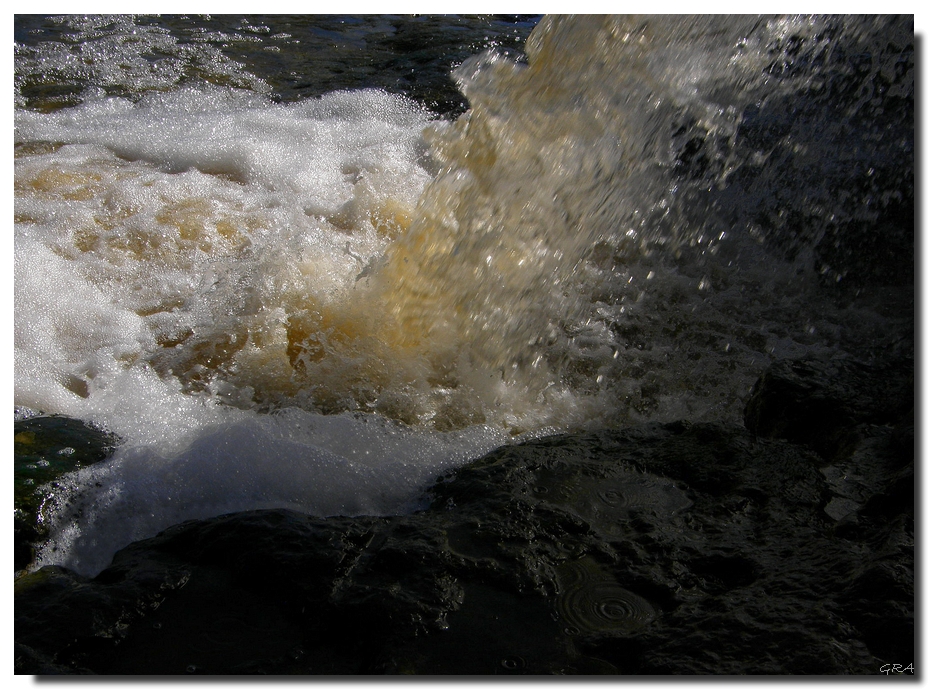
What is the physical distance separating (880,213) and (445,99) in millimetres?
3067

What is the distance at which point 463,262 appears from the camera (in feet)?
8.91

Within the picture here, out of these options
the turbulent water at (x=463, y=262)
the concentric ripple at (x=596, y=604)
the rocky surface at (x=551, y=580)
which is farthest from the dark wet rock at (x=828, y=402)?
the concentric ripple at (x=596, y=604)

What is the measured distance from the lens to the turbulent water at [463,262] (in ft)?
7.10

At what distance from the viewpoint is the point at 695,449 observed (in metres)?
1.93

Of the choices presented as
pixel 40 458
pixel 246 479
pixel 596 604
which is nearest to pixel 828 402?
pixel 596 604

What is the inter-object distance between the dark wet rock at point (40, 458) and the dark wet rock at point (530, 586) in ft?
0.59

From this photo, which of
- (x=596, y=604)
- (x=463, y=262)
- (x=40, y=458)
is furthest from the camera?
(x=463, y=262)

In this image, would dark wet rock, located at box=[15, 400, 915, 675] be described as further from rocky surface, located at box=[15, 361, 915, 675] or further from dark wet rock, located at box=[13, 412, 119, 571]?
dark wet rock, located at box=[13, 412, 119, 571]

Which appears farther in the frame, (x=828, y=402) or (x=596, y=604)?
(x=828, y=402)

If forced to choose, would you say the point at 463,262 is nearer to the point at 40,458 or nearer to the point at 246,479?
the point at 246,479

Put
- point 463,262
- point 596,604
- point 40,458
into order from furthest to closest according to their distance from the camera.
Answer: point 463,262, point 40,458, point 596,604

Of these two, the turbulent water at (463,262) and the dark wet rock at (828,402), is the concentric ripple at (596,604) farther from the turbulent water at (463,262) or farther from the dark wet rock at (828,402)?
the dark wet rock at (828,402)

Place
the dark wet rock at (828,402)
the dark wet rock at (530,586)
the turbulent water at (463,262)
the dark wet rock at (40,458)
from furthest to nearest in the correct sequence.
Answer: the turbulent water at (463,262), the dark wet rock at (828,402), the dark wet rock at (40,458), the dark wet rock at (530,586)

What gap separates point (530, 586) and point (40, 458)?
1339 mm
